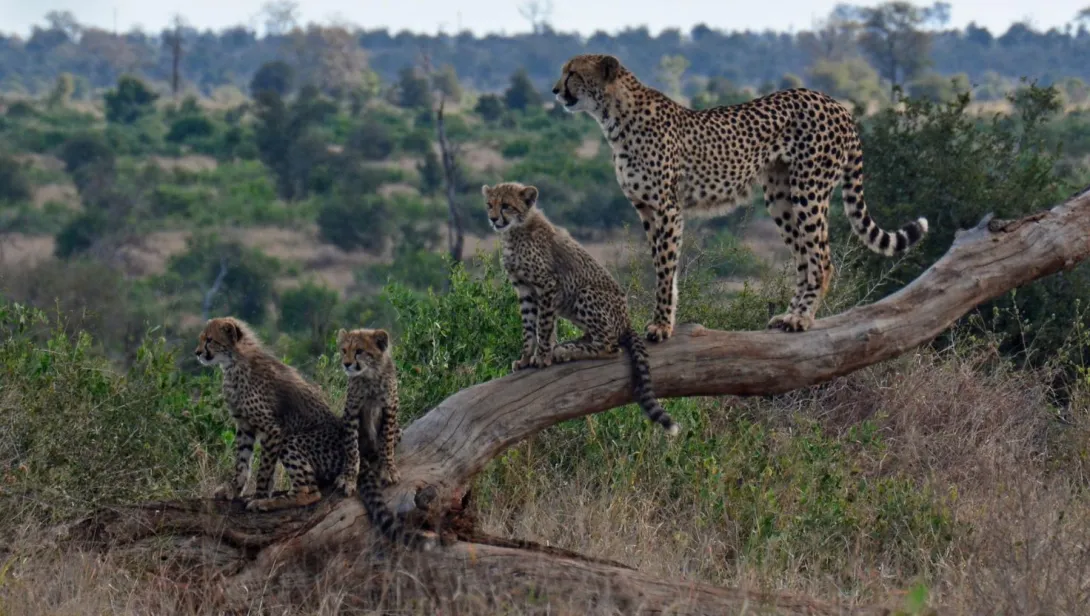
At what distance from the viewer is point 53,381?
5312 mm

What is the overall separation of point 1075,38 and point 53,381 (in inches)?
2610

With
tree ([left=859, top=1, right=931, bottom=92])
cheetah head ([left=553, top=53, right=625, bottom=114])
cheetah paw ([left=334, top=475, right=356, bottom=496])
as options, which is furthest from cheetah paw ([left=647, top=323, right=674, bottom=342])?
tree ([left=859, top=1, right=931, bottom=92])

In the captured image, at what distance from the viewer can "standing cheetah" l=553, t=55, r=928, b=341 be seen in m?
5.11

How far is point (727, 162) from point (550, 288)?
96 centimetres

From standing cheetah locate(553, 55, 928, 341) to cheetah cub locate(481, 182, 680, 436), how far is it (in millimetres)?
222

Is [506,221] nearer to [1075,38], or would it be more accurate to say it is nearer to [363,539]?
[363,539]

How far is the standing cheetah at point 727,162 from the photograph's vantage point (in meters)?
5.11

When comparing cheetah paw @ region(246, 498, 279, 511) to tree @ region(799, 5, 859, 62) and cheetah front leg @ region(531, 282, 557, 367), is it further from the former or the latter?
tree @ region(799, 5, 859, 62)

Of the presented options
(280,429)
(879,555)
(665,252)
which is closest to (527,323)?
(665,252)

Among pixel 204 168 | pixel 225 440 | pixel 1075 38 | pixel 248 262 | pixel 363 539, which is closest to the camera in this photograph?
pixel 363 539

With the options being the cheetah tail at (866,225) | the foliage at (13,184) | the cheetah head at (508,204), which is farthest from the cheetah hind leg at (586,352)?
the foliage at (13,184)

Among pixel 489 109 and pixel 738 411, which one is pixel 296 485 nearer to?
pixel 738 411

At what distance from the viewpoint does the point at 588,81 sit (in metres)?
5.18

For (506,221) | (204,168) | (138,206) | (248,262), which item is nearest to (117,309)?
(248,262)
